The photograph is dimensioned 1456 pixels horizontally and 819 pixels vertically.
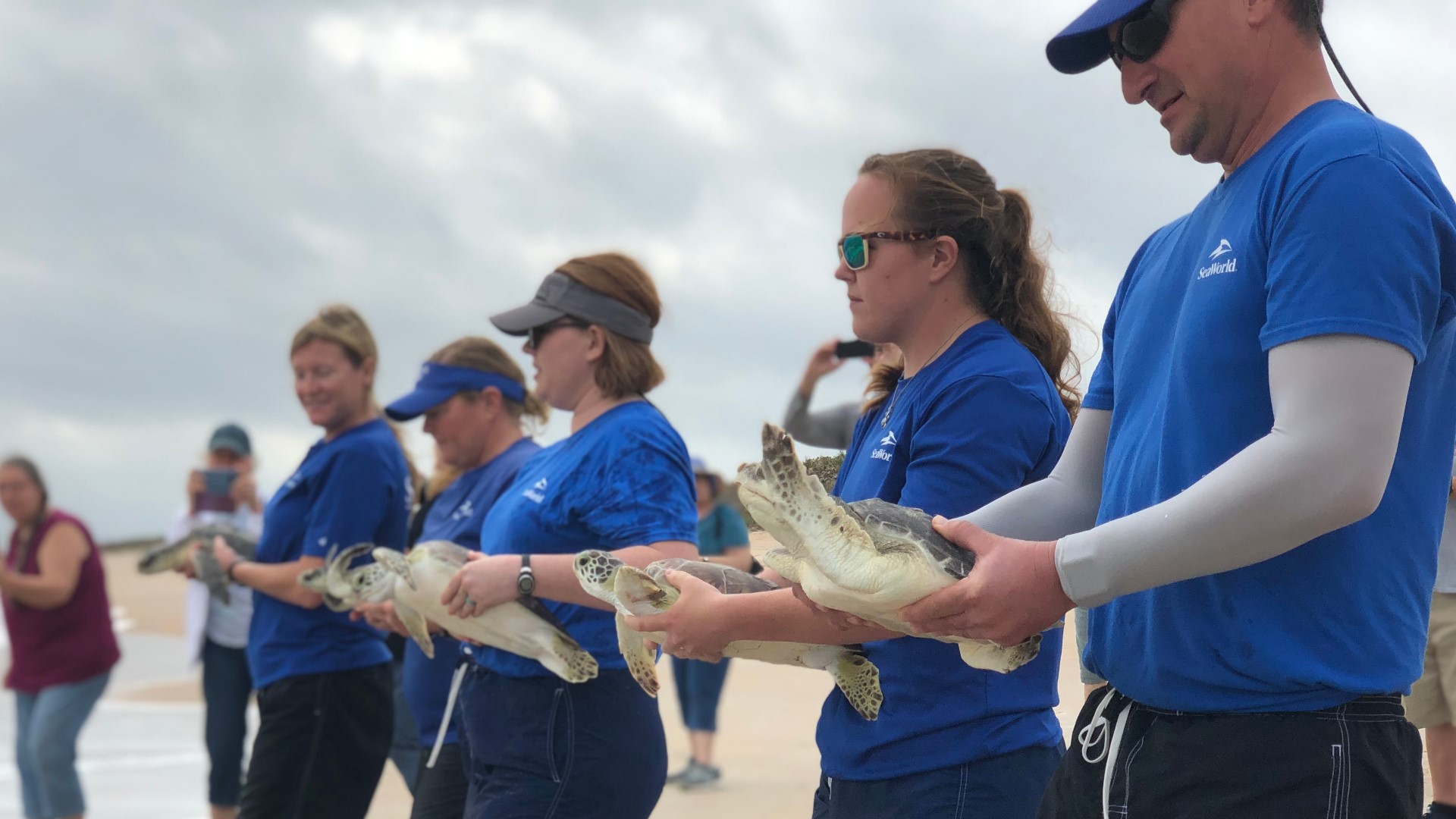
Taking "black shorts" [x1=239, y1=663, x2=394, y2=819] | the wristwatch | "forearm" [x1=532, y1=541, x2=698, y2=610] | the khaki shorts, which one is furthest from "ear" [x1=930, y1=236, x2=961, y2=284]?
"black shorts" [x1=239, y1=663, x2=394, y2=819]

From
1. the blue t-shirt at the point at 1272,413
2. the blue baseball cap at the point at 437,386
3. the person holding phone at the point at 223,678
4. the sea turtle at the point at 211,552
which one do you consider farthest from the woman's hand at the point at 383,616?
the blue t-shirt at the point at 1272,413

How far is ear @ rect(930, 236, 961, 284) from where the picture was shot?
8.89 feet

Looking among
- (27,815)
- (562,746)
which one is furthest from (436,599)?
(27,815)

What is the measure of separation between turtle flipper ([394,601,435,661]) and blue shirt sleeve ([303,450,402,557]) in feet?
2.45

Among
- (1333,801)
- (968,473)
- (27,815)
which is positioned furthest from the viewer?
(27,815)

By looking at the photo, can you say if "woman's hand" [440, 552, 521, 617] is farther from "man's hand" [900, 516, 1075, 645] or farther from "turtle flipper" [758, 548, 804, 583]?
"man's hand" [900, 516, 1075, 645]

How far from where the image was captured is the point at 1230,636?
5.86 feet

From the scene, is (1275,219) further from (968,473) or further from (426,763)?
(426,763)

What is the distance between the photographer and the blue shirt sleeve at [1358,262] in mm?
1605

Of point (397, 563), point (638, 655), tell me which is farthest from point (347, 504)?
point (638, 655)

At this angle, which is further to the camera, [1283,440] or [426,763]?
[426,763]

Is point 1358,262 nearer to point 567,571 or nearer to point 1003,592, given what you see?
point 1003,592

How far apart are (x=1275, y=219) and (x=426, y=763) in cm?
352

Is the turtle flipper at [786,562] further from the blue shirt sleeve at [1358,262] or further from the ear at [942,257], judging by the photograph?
the ear at [942,257]
